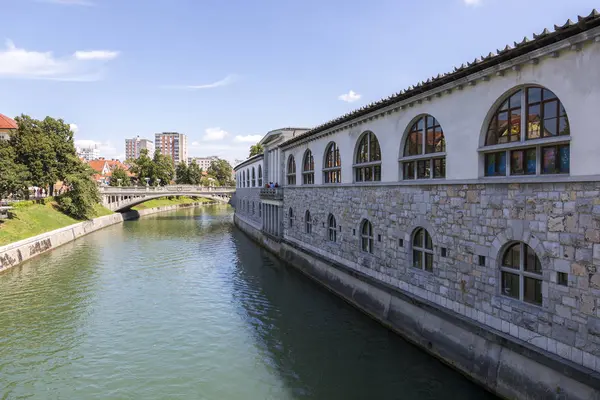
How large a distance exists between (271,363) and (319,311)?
5.13 m

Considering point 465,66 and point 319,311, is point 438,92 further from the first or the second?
point 319,311

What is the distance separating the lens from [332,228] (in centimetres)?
2236

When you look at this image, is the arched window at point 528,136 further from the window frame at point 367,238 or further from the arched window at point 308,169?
the arched window at point 308,169

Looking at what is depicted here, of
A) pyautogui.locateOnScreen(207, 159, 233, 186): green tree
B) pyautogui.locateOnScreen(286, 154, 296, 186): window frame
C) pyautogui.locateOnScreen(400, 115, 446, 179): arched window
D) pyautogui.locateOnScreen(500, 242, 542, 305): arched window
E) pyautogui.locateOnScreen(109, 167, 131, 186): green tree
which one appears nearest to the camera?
pyautogui.locateOnScreen(500, 242, 542, 305): arched window

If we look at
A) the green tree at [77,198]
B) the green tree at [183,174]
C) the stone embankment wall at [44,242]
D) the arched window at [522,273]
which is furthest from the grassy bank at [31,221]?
the green tree at [183,174]

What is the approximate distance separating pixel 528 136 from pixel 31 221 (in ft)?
130

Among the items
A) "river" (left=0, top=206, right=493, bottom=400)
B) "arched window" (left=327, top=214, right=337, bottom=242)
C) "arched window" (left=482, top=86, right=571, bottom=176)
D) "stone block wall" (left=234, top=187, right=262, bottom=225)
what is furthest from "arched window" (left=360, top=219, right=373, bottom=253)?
"stone block wall" (left=234, top=187, right=262, bottom=225)

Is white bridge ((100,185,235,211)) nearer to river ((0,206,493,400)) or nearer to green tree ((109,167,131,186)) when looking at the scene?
green tree ((109,167,131,186))

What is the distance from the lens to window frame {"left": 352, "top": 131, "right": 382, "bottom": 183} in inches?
706

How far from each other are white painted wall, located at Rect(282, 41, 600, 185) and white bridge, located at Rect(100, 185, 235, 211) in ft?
170

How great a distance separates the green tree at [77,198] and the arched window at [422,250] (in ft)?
137

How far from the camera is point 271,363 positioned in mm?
13641

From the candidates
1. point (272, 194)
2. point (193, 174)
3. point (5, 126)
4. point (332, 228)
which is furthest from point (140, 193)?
point (332, 228)

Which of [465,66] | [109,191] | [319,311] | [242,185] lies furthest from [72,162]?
[465,66]
